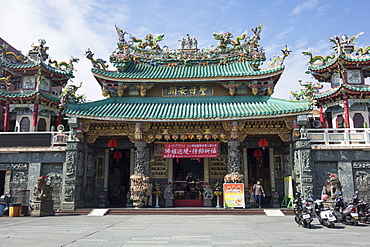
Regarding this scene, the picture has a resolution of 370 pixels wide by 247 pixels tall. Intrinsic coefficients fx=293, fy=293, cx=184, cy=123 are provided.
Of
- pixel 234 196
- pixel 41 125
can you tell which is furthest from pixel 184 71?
pixel 41 125

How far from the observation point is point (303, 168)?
14.2m

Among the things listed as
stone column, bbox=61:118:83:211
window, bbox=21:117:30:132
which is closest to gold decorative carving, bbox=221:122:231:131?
stone column, bbox=61:118:83:211

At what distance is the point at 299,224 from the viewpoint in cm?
1002

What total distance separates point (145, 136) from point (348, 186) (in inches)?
413

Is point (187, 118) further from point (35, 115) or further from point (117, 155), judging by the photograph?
point (35, 115)

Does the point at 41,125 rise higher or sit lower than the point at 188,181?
higher

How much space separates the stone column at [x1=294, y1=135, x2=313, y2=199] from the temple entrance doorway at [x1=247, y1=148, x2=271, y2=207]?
110 inches

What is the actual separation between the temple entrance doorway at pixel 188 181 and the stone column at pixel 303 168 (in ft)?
17.7

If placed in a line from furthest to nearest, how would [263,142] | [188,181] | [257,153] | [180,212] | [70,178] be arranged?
[188,181] → [257,153] → [263,142] → [70,178] → [180,212]

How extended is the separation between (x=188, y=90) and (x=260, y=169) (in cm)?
648

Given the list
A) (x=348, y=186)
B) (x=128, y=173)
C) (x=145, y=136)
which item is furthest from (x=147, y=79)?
(x=348, y=186)

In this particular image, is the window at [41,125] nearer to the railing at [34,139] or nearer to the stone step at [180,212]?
the railing at [34,139]

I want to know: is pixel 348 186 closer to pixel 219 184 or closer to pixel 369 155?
pixel 369 155

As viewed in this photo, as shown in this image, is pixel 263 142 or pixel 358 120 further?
pixel 358 120
